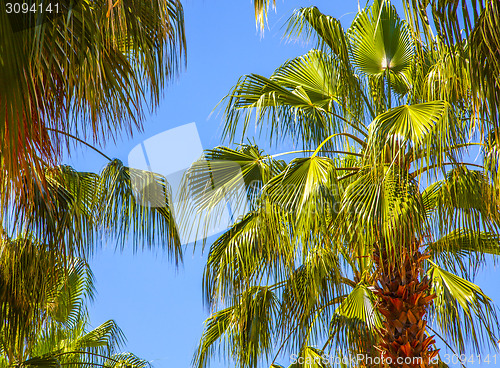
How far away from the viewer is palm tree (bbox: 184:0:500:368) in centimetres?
430

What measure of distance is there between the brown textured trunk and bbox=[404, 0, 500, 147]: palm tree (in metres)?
2.69

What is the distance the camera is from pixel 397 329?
5000 millimetres

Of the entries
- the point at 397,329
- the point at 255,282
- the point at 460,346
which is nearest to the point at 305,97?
the point at 255,282

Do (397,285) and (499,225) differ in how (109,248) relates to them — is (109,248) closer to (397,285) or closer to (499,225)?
(397,285)

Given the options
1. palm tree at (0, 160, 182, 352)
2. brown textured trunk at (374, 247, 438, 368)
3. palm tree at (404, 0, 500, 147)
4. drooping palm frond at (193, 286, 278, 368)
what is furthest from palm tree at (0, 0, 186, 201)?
brown textured trunk at (374, 247, 438, 368)

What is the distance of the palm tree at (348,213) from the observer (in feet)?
14.1

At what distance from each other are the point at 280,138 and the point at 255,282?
1678 millimetres

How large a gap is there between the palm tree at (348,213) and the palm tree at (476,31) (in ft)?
3.82

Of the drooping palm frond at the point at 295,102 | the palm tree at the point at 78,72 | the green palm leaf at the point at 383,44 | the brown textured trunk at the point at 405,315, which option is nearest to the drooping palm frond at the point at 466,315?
the brown textured trunk at the point at 405,315

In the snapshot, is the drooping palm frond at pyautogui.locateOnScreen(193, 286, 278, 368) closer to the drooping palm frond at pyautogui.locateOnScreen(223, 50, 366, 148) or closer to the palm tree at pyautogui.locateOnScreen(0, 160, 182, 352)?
the palm tree at pyautogui.locateOnScreen(0, 160, 182, 352)

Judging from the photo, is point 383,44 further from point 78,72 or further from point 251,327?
point 78,72

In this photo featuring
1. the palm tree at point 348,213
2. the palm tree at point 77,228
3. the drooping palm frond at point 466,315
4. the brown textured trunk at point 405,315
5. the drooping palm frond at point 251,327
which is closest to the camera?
the palm tree at point 348,213

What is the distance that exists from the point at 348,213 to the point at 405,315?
1.37 metres

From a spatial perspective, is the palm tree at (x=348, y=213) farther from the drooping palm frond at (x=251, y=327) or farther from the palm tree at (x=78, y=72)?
the palm tree at (x=78, y=72)
